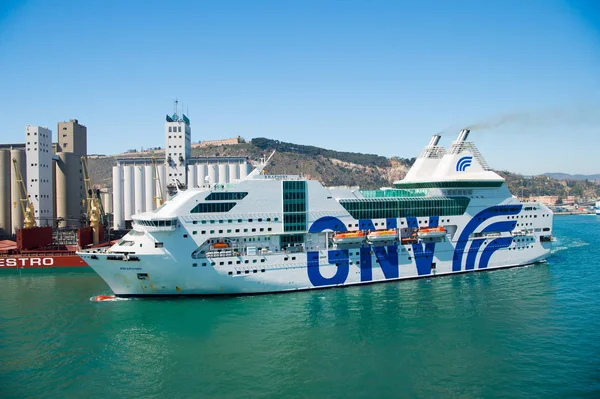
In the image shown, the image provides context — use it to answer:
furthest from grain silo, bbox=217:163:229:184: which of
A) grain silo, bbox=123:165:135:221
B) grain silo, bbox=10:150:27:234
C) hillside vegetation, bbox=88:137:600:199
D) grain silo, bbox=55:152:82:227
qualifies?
hillside vegetation, bbox=88:137:600:199

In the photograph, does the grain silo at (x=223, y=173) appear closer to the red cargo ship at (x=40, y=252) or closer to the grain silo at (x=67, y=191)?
the red cargo ship at (x=40, y=252)

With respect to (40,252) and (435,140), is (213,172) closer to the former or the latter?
(40,252)

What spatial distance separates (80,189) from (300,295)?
39541 millimetres

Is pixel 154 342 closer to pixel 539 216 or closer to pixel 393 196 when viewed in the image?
pixel 393 196

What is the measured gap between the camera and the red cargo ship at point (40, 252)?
3816cm

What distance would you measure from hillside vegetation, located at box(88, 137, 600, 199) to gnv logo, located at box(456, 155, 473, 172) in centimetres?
8478

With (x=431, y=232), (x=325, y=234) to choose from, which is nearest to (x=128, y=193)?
(x=325, y=234)

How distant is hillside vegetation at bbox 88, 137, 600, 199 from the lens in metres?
129

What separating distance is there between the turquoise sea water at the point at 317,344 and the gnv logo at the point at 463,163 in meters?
8.80

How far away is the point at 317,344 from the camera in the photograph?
1842 cm

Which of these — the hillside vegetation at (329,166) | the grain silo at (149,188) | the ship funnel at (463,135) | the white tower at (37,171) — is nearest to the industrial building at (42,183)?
the white tower at (37,171)

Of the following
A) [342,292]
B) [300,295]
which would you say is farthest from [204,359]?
[342,292]

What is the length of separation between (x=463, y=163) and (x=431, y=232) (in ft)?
21.8

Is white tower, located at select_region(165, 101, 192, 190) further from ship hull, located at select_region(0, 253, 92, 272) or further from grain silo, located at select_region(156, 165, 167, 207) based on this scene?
ship hull, located at select_region(0, 253, 92, 272)
